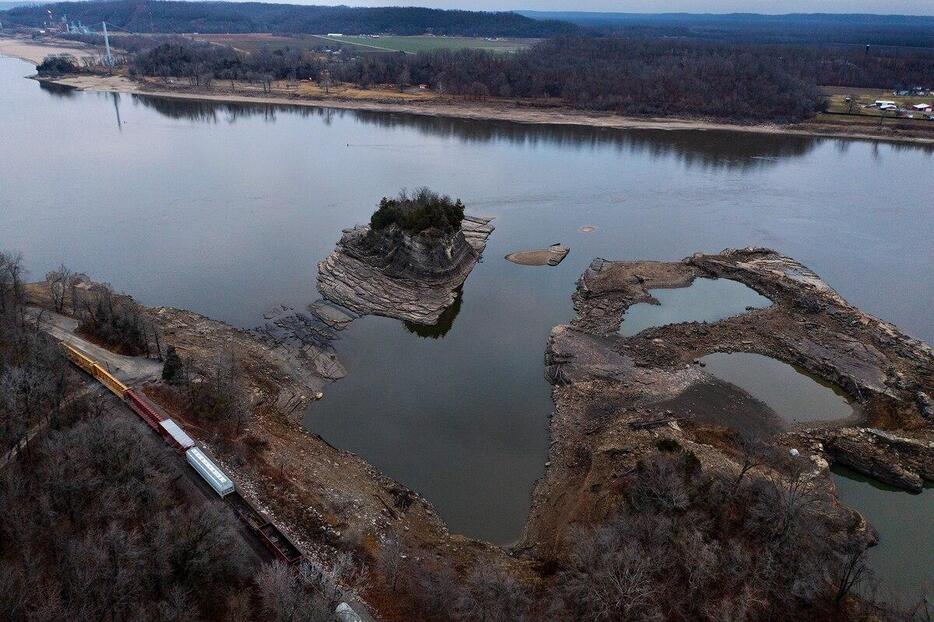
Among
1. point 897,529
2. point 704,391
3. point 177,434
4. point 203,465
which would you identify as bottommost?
point 897,529

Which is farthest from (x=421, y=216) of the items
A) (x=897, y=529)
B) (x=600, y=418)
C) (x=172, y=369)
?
(x=897, y=529)

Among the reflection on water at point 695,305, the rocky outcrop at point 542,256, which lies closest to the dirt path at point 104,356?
the reflection on water at point 695,305

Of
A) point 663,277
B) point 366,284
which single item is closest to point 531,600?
point 366,284

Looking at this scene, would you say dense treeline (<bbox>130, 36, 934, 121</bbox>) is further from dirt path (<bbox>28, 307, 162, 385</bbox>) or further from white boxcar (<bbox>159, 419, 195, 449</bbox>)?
white boxcar (<bbox>159, 419, 195, 449</bbox>)

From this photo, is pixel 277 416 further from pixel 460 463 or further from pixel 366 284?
pixel 366 284

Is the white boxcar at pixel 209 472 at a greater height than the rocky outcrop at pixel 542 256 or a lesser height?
lesser

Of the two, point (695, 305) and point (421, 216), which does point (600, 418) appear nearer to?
point (695, 305)

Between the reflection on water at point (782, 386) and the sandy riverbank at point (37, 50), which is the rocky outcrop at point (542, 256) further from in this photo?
the sandy riverbank at point (37, 50)
